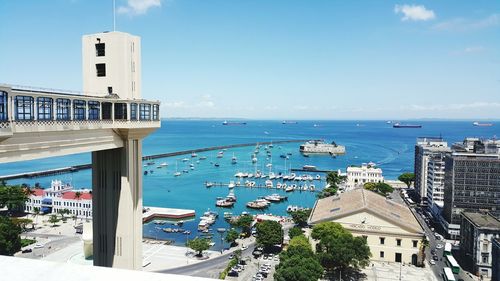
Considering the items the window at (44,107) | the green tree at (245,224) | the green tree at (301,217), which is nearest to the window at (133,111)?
the window at (44,107)

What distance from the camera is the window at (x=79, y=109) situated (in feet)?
37.4

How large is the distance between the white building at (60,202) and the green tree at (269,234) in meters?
26.9

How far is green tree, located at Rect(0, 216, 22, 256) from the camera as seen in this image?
3484 cm

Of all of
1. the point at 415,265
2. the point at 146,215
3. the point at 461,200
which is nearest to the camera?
the point at 415,265

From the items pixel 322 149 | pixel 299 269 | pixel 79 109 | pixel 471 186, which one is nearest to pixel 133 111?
pixel 79 109

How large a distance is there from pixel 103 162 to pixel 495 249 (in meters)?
30.6

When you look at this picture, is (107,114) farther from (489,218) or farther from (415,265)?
(489,218)

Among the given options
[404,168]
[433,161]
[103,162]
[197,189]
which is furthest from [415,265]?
[404,168]

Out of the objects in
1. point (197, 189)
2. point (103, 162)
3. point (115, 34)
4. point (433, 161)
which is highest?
point (115, 34)

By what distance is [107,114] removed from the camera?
1306 cm

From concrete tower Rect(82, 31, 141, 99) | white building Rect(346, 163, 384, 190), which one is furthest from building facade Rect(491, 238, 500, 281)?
white building Rect(346, 163, 384, 190)

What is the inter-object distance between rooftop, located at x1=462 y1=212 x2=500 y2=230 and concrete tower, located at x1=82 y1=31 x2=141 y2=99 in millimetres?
32989

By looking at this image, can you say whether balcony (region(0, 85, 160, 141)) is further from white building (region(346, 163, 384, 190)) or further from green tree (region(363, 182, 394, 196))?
white building (region(346, 163, 384, 190))

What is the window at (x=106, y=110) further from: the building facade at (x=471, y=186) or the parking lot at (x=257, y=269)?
the building facade at (x=471, y=186)
